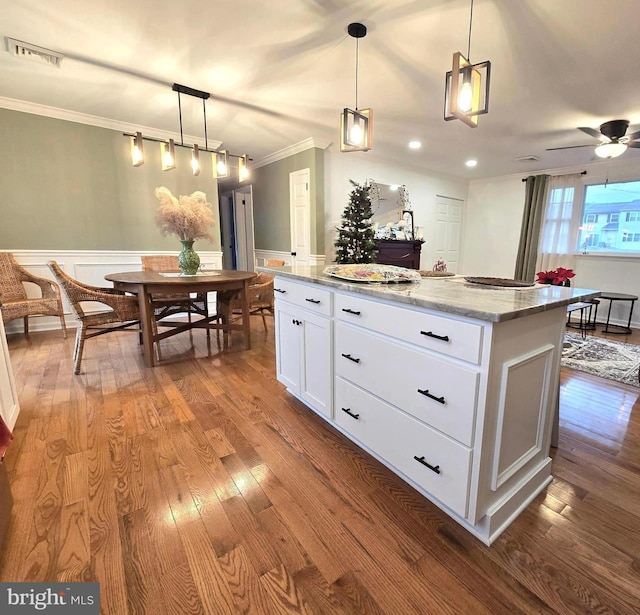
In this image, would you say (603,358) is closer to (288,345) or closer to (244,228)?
(288,345)

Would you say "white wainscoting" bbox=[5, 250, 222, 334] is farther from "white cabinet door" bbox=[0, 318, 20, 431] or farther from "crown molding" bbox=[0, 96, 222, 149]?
"white cabinet door" bbox=[0, 318, 20, 431]

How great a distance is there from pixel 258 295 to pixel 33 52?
2.56 metres

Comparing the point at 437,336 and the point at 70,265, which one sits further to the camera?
the point at 70,265

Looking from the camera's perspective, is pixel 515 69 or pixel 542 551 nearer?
pixel 542 551

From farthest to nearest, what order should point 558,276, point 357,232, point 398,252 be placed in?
1. point 398,252
2. point 357,232
3. point 558,276

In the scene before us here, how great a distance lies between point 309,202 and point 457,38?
278 cm

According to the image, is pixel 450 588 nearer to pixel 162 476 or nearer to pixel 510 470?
pixel 510 470

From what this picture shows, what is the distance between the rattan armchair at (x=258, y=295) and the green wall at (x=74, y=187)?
63.9 inches

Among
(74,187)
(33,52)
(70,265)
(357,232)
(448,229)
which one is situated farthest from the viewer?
(448,229)

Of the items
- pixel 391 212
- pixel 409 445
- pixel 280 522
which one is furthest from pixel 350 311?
pixel 391 212

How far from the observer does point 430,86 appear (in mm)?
2785

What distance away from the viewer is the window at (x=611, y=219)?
15.7 ft

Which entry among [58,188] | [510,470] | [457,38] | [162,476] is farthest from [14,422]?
[457,38]

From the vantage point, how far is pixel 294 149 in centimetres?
477
